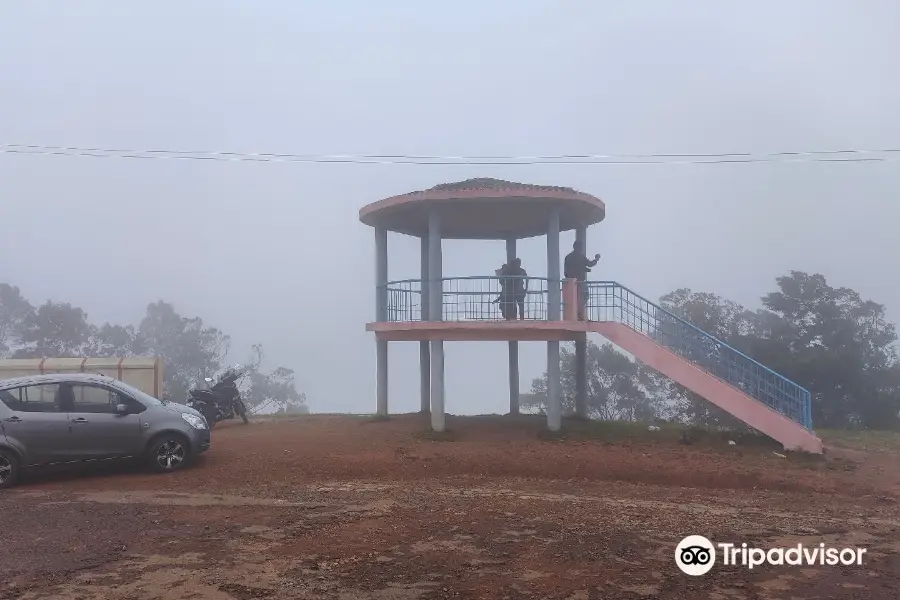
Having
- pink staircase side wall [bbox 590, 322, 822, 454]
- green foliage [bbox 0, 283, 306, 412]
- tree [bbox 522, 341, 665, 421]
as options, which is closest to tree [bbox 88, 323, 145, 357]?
green foliage [bbox 0, 283, 306, 412]

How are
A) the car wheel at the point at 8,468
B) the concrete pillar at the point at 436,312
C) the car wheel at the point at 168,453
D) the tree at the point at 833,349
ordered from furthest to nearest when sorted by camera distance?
the tree at the point at 833,349 → the concrete pillar at the point at 436,312 → the car wheel at the point at 168,453 → the car wheel at the point at 8,468

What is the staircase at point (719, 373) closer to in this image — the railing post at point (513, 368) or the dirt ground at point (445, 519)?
the dirt ground at point (445, 519)

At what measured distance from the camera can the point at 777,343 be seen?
27047 mm

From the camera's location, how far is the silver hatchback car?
10617mm

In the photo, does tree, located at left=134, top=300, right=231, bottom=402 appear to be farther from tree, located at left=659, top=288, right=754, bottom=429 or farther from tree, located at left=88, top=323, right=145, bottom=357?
tree, located at left=659, top=288, right=754, bottom=429

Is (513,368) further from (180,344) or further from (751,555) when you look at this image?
(180,344)

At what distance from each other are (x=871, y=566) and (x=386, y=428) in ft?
32.2

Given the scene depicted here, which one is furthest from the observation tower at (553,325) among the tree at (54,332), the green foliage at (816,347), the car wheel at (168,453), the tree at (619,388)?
the tree at (54,332)

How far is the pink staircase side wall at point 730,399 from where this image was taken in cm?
1305

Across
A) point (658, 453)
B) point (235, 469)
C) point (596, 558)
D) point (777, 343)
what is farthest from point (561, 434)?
point (777, 343)

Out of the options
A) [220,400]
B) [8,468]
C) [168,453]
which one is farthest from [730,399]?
[8,468]

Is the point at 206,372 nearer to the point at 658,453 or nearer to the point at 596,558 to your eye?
the point at 658,453

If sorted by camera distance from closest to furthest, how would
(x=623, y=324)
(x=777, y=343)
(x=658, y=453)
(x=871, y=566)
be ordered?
(x=871, y=566) < (x=658, y=453) < (x=623, y=324) < (x=777, y=343)

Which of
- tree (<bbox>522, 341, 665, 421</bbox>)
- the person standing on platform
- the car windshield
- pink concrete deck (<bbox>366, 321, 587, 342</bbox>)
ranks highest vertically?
the person standing on platform
